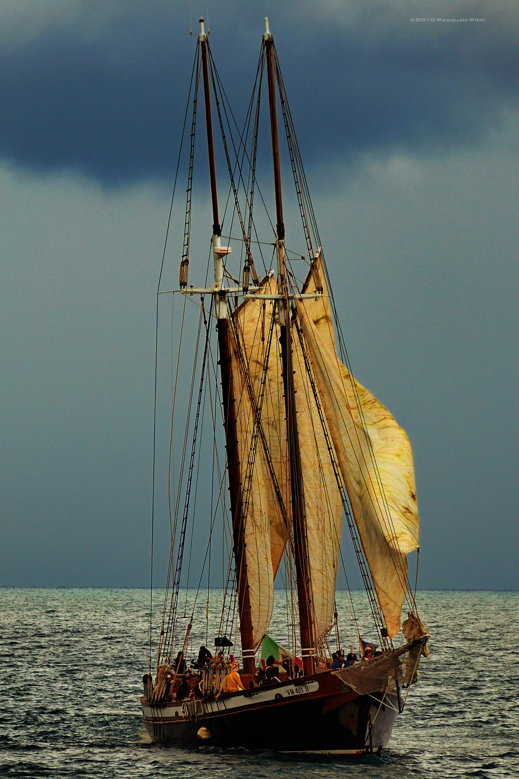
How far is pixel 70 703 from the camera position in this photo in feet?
223

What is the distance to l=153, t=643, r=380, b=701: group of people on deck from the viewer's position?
4538 cm

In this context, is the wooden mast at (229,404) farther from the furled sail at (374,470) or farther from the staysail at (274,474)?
the furled sail at (374,470)

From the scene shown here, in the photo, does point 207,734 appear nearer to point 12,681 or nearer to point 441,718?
point 441,718

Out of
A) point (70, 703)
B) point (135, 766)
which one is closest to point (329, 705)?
point (135, 766)

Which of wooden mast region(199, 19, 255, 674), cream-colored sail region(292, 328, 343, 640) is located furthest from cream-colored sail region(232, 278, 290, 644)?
cream-colored sail region(292, 328, 343, 640)

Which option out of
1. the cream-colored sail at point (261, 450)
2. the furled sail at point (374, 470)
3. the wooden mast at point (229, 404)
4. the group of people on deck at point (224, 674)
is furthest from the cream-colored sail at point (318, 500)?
the furled sail at point (374, 470)

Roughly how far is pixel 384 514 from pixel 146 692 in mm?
13687

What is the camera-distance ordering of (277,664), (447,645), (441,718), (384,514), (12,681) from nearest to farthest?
(384,514) < (277,664) < (441,718) < (12,681) < (447,645)

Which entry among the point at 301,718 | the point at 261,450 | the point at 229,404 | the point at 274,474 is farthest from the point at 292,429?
the point at 301,718

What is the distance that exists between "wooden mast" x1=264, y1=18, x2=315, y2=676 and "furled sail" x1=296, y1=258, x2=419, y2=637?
1138 mm

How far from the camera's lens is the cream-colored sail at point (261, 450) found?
5225cm

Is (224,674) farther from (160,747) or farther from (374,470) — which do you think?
(374,470)

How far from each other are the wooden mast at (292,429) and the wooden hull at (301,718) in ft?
9.44

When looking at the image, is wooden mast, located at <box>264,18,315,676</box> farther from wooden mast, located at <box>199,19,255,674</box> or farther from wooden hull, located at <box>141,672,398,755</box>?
wooden mast, located at <box>199,19,255,674</box>
